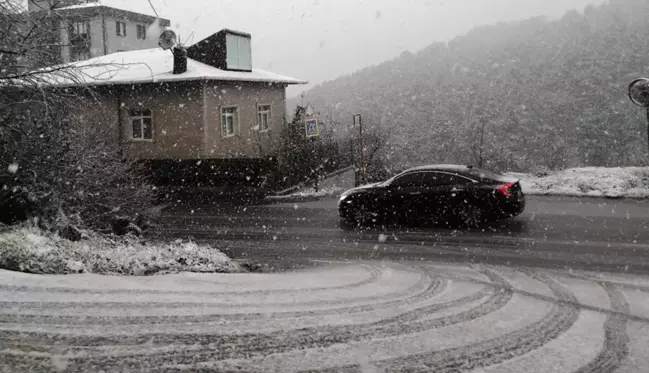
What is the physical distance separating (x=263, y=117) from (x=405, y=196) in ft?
56.5

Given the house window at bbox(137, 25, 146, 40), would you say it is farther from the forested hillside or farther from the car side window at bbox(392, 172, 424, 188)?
the car side window at bbox(392, 172, 424, 188)

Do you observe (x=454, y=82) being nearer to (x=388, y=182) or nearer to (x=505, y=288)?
(x=388, y=182)

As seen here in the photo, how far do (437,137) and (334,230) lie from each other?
35.2 m

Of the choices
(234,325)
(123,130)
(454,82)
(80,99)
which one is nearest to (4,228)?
(80,99)

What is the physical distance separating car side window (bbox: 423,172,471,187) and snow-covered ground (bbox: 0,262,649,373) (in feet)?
19.1

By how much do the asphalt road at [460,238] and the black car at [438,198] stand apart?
44 centimetres

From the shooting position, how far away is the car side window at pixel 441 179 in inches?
529

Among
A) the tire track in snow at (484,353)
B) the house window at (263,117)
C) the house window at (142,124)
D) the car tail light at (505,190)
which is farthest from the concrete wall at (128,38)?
the tire track in snow at (484,353)

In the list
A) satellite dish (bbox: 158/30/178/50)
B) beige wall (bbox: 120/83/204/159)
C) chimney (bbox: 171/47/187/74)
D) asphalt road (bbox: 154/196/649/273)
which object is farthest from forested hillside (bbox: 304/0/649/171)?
asphalt road (bbox: 154/196/649/273)

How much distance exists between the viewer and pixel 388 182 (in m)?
14.4

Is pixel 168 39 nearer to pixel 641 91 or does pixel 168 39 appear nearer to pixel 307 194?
pixel 307 194

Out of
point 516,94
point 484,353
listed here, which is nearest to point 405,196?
point 484,353

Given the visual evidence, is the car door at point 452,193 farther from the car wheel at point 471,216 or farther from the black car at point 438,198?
the car wheel at point 471,216

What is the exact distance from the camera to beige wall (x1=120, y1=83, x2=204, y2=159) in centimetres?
2547
